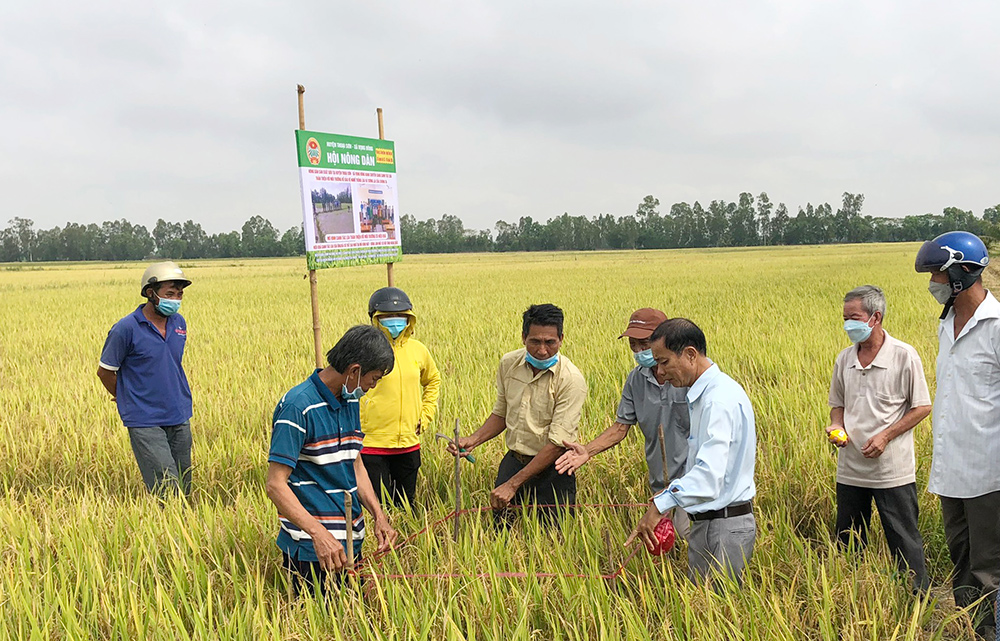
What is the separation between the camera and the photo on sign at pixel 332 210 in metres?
4.80

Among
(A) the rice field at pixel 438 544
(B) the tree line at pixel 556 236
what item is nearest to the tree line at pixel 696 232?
(B) the tree line at pixel 556 236

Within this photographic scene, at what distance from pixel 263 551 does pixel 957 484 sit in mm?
3043

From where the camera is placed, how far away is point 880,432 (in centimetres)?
303

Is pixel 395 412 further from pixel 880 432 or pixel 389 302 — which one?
pixel 880 432

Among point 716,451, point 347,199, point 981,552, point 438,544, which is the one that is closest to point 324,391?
point 438,544

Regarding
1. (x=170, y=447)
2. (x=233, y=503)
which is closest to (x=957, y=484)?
(x=233, y=503)

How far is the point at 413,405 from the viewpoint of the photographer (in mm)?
3734

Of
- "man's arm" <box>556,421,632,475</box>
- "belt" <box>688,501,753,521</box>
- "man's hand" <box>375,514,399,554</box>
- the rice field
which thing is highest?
"man's arm" <box>556,421,632,475</box>

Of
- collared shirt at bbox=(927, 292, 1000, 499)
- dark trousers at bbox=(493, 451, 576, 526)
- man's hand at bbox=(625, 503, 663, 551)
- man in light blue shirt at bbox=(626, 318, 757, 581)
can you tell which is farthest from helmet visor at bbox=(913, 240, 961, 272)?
dark trousers at bbox=(493, 451, 576, 526)

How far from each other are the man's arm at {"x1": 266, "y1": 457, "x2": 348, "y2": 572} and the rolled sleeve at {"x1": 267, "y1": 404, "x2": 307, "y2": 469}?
1.1 inches

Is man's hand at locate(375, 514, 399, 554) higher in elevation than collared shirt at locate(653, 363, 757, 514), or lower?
lower

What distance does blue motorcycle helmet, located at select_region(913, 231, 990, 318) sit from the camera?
105 inches

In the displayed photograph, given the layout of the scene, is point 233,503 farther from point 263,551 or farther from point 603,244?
point 603,244

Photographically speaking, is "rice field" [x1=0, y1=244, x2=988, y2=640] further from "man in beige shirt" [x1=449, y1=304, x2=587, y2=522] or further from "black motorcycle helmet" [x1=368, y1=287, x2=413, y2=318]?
"black motorcycle helmet" [x1=368, y1=287, x2=413, y2=318]
